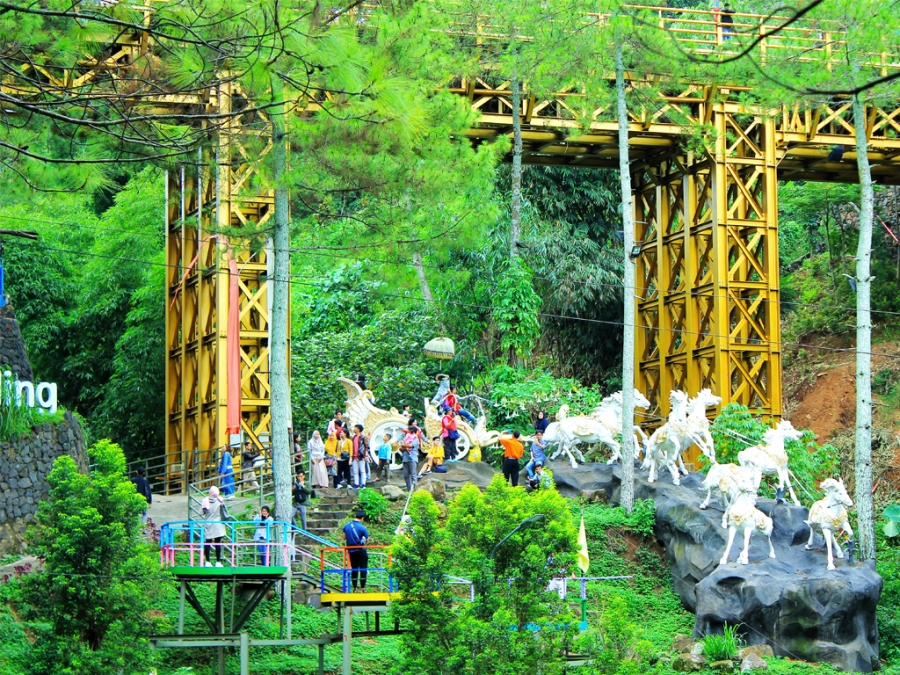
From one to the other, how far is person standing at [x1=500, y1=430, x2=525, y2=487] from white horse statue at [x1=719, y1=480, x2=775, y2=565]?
3.81m

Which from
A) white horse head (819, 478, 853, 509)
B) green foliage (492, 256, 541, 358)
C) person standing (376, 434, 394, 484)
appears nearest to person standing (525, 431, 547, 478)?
person standing (376, 434, 394, 484)

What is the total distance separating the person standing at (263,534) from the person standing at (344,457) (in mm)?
4091

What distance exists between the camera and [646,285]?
1363 inches

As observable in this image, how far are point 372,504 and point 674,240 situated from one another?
38.6 feet

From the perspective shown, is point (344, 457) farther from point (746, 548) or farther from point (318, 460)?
point (746, 548)

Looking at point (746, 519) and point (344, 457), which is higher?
point (344, 457)

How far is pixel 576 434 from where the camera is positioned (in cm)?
2758

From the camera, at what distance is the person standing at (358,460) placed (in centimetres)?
2588

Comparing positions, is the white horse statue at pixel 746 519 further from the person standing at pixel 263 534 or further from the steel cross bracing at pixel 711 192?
the person standing at pixel 263 534

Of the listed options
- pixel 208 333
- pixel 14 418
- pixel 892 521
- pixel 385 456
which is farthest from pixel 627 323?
pixel 14 418

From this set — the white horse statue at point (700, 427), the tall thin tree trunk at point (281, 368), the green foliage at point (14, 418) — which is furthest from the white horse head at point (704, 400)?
the green foliage at point (14, 418)

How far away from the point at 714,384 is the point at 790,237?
18.1 meters

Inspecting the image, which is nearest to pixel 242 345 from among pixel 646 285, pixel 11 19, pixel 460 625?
pixel 646 285

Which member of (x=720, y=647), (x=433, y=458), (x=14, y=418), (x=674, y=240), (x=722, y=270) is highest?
(x=674, y=240)
